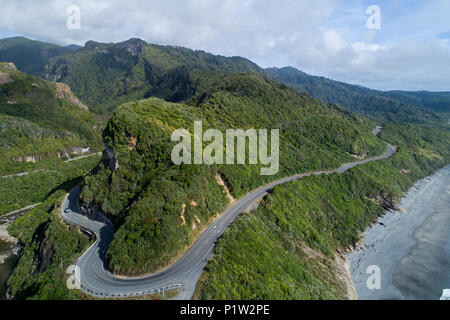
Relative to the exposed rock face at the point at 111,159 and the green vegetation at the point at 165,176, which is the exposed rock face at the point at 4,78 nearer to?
the green vegetation at the point at 165,176

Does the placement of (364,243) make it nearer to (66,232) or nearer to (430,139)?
(66,232)

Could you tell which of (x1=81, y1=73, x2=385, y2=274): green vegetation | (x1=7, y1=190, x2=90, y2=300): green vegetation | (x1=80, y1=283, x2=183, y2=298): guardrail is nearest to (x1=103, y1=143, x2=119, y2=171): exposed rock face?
(x1=81, y1=73, x2=385, y2=274): green vegetation

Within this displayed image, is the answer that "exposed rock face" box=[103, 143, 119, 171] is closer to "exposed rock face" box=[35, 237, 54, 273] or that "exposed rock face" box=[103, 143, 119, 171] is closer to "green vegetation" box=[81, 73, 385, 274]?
"green vegetation" box=[81, 73, 385, 274]

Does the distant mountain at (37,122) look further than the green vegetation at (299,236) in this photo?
Yes

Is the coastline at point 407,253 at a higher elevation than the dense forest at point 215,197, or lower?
lower

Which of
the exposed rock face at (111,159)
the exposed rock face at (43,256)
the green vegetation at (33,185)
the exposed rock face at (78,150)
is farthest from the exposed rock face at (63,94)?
the exposed rock face at (43,256)

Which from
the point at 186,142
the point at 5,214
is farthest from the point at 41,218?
the point at 186,142
